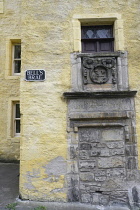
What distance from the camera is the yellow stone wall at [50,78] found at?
361 cm

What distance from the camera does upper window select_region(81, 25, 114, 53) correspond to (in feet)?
13.5

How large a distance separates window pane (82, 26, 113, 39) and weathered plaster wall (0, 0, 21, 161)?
346cm

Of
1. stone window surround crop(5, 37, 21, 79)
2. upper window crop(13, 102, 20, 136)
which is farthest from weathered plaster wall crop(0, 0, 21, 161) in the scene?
upper window crop(13, 102, 20, 136)

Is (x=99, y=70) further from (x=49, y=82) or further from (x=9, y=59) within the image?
(x=9, y=59)

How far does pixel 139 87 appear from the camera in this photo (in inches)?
150

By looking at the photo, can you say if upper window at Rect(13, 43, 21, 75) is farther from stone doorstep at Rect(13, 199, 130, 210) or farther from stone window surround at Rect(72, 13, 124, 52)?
stone doorstep at Rect(13, 199, 130, 210)

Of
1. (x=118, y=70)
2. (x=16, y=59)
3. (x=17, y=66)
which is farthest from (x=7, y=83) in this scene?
(x=118, y=70)

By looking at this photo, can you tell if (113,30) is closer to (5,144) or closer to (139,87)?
(139,87)

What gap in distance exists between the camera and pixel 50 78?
3.89 metres

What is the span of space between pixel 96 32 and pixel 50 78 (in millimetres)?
1556

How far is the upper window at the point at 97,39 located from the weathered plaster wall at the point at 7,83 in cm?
345

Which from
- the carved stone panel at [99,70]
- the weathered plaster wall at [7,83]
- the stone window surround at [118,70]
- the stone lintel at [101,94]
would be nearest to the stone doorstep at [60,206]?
the stone lintel at [101,94]

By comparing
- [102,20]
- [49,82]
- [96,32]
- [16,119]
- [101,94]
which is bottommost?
[16,119]

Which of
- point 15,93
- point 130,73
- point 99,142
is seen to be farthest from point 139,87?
point 15,93
